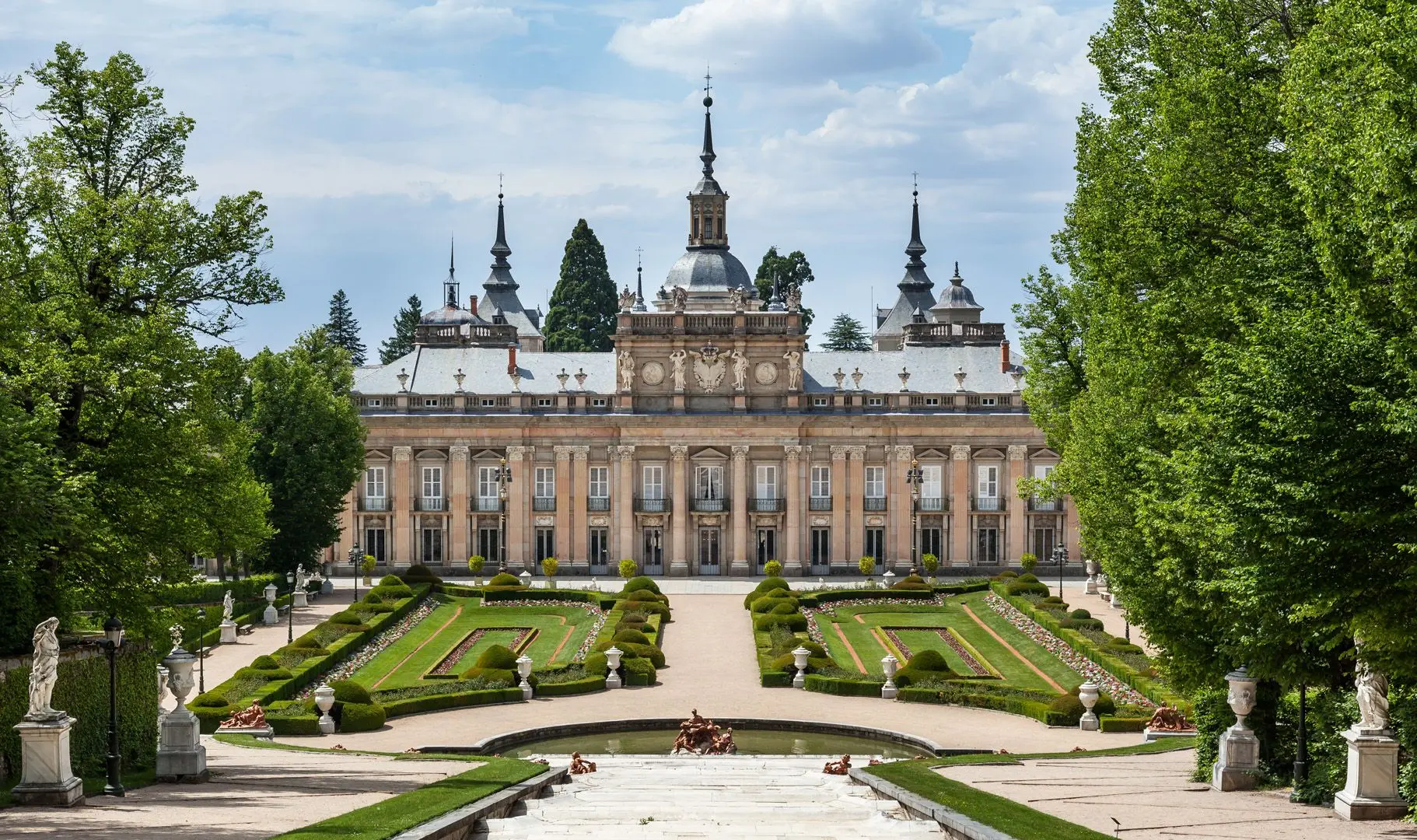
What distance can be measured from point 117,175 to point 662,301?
5542 centimetres

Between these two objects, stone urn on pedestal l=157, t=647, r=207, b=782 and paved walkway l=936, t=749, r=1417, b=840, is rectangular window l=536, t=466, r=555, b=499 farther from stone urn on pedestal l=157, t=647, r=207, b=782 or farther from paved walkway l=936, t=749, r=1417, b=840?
stone urn on pedestal l=157, t=647, r=207, b=782

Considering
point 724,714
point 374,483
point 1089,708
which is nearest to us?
point 1089,708

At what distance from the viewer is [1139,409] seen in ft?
107

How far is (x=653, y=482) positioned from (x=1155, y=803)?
57160 mm

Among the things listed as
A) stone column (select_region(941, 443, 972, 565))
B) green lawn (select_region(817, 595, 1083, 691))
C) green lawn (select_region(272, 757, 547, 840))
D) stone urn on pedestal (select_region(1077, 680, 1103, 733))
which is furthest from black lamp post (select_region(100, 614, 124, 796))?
stone column (select_region(941, 443, 972, 565))

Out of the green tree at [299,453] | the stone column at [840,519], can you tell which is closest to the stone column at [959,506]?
the stone column at [840,519]

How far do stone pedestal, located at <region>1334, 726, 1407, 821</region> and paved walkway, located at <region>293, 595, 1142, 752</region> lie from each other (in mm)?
14149

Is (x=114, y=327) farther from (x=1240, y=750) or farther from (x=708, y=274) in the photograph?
(x=708, y=274)

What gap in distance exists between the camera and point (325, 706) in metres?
40.5

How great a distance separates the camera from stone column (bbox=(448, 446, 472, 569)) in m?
82.3

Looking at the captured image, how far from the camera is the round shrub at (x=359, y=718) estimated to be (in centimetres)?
4066

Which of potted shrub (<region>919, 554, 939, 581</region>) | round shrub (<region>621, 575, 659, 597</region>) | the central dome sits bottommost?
round shrub (<region>621, 575, 659, 597</region>)

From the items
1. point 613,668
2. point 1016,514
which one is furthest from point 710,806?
point 1016,514

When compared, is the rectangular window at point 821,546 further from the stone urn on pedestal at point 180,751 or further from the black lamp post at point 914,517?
→ the stone urn on pedestal at point 180,751
